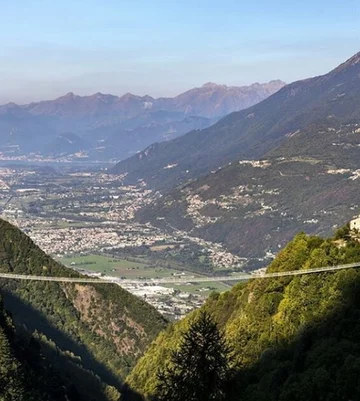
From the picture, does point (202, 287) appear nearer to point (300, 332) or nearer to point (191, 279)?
point (191, 279)

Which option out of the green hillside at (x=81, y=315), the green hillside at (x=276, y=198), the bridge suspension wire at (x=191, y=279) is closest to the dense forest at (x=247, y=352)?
the green hillside at (x=81, y=315)

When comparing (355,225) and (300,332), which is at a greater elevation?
(355,225)

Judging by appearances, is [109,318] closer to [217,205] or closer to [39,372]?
[39,372]

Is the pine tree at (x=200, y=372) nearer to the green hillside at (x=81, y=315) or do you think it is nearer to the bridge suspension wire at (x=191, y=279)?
the bridge suspension wire at (x=191, y=279)

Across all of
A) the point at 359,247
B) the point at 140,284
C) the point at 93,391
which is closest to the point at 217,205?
the point at 140,284

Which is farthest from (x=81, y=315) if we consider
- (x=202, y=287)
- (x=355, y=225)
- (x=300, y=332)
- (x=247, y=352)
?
(x=202, y=287)

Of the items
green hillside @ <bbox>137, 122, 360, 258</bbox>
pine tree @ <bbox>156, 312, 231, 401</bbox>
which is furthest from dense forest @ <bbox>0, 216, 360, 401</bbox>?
green hillside @ <bbox>137, 122, 360, 258</bbox>
